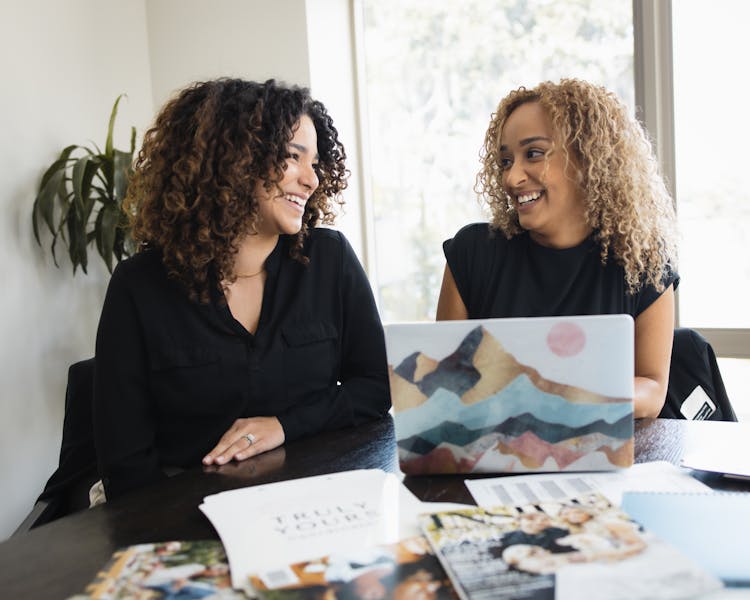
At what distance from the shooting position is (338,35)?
3.45m

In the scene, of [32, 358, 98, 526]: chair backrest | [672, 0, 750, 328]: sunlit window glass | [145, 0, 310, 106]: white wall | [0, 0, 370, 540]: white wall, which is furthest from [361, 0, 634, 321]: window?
[32, 358, 98, 526]: chair backrest

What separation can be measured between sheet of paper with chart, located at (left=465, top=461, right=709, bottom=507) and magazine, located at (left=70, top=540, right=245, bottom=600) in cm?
33

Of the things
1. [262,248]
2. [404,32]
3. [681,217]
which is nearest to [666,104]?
[681,217]

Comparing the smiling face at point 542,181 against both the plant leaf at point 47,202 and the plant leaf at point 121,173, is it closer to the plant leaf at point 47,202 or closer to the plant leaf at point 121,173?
the plant leaf at point 121,173

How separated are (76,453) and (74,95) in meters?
1.75

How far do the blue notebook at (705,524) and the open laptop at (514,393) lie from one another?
122 millimetres

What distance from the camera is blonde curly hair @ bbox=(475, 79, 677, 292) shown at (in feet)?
5.17

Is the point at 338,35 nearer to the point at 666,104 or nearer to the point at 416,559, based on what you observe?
the point at 666,104

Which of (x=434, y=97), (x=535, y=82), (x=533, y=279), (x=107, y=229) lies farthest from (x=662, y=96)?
(x=107, y=229)

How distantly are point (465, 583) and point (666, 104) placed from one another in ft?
8.40

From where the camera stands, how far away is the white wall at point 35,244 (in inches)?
93.6

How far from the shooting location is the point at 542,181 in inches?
63.7

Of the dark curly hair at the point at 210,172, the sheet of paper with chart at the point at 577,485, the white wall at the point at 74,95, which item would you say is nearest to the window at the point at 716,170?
the white wall at the point at 74,95

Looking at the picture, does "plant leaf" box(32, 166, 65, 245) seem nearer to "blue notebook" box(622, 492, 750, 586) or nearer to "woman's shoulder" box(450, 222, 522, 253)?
"woman's shoulder" box(450, 222, 522, 253)
